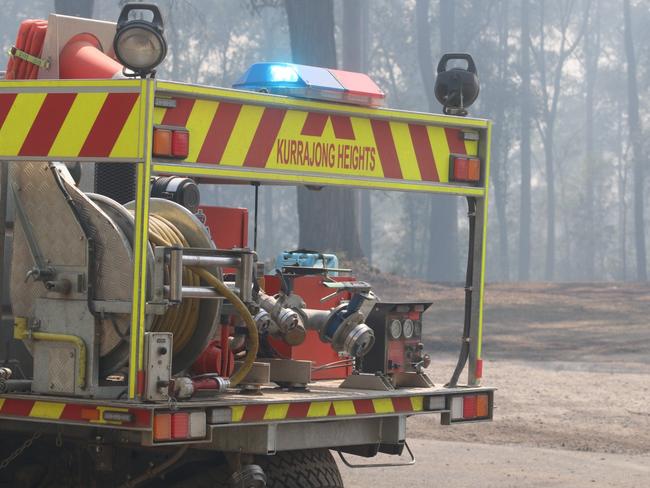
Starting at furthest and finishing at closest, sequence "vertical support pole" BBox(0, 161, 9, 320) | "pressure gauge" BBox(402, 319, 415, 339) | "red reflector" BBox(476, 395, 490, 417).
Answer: "pressure gauge" BBox(402, 319, 415, 339)
"red reflector" BBox(476, 395, 490, 417)
"vertical support pole" BBox(0, 161, 9, 320)

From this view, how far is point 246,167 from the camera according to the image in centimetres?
621

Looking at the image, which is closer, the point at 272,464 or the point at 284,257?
the point at 272,464

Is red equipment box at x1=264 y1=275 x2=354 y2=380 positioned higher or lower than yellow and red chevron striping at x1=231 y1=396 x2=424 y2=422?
higher

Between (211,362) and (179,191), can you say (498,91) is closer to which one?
(179,191)

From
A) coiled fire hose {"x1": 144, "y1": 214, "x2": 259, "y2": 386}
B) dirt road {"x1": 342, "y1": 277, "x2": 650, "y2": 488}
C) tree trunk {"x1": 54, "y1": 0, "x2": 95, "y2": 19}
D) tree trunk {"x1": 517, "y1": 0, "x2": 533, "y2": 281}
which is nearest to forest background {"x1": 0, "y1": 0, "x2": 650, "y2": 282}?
tree trunk {"x1": 517, "y1": 0, "x2": 533, "y2": 281}

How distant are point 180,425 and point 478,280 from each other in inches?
80.2

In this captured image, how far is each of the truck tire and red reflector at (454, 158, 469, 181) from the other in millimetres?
1459

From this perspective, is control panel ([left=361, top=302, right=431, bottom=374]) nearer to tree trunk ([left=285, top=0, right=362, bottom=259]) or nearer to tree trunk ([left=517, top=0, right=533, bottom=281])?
tree trunk ([left=285, top=0, right=362, bottom=259])

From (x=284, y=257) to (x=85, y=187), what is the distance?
123 cm

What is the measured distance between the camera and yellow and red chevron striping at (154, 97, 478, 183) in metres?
6.05

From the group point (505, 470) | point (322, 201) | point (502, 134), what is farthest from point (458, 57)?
point (502, 134)

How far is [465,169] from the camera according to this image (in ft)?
23.4

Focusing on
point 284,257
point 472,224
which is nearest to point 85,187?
point 284,257

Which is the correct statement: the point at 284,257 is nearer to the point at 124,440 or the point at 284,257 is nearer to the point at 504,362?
the point at 124,440
